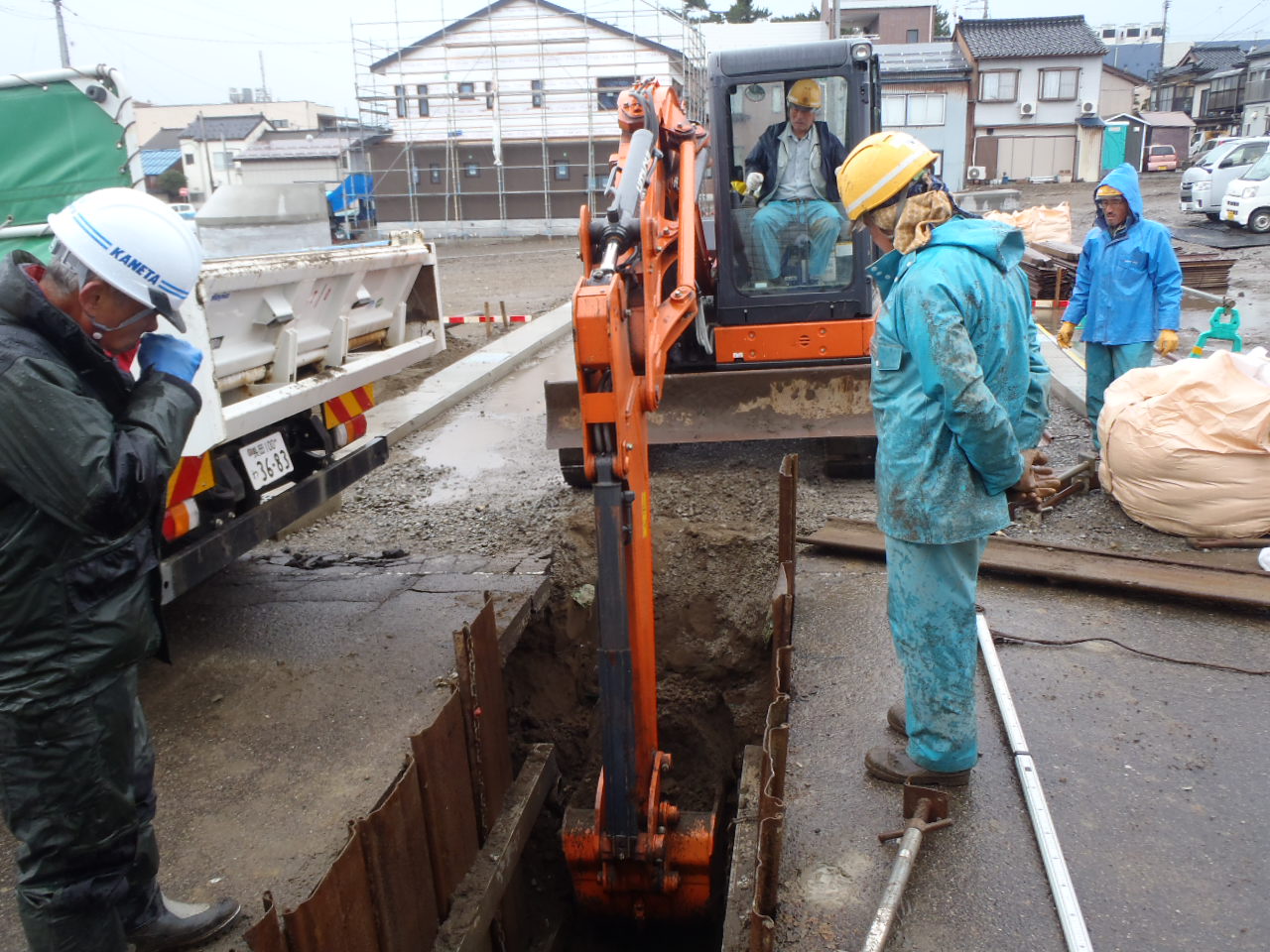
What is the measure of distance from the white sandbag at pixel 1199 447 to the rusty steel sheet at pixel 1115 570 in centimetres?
58

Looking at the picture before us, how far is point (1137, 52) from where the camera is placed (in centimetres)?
6556

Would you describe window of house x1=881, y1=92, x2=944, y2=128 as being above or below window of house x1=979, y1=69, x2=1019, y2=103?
below

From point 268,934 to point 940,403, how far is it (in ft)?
7.14

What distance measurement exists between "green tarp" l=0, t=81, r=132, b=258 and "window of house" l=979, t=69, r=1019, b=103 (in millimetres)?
41874

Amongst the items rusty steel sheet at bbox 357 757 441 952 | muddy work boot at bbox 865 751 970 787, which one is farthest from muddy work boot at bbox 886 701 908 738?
rusty steel sheet at bbox 357 757 441 952

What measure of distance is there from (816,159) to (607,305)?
4081mm

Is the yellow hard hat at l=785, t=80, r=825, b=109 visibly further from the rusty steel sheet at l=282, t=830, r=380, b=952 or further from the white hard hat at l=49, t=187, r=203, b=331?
the rusty steel sheet at l=282, t=830, r=380, b=952

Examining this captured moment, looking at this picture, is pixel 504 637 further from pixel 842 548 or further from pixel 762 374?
pixel 762 374

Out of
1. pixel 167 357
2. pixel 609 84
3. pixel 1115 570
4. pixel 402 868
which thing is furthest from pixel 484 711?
pixel 609 84

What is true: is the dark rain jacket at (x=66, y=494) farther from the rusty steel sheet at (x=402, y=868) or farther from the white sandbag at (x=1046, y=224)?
the white sandbag at (x=1046, y=224)

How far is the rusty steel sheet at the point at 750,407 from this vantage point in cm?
641

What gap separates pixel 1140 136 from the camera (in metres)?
39.1

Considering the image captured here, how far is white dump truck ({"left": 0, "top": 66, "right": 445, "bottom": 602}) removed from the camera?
377 centimetres

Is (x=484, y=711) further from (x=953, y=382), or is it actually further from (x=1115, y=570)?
(x=1115, y=570)
